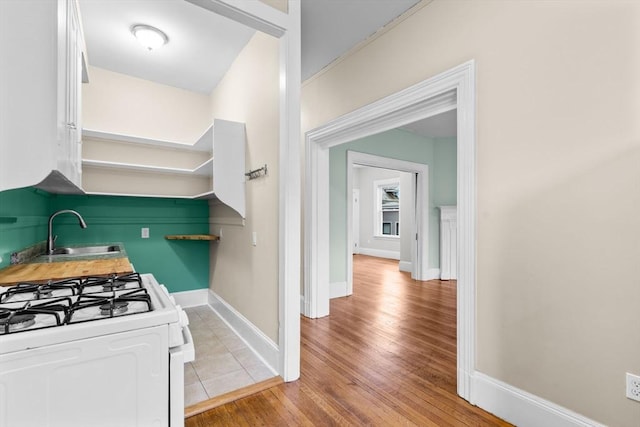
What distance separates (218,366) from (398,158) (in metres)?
3.92

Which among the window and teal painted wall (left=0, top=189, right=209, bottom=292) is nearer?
teal painted wall (left=0, top=189, right=209, bottom=292)

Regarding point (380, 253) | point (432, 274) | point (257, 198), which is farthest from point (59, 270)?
point (380, 253)

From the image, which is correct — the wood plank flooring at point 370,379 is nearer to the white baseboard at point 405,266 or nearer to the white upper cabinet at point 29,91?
the white upper cabinet at point 29,91

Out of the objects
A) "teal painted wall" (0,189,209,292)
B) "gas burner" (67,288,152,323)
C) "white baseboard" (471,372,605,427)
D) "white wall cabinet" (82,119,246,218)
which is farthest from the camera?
"teal painted wall" (0,189,209,292)

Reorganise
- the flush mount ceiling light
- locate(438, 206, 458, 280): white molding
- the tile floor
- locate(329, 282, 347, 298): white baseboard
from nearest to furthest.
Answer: the tile floor < the flush mount ceiling light < locate(329, 282, 347, 298): white baseboard < locate(438, 206, 458, 280): white molding

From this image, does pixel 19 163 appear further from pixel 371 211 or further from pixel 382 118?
pixel 371 211

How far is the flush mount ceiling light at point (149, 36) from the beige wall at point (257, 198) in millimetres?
684

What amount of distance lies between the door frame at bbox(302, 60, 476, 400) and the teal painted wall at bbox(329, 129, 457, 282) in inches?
29.8

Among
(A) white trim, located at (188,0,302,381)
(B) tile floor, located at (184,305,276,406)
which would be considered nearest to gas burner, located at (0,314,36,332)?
(B) tile floor, located at (184,305,276,406)

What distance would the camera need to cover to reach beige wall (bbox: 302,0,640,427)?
1.29 metres

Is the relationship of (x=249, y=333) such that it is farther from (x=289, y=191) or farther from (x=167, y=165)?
(x=167, y=165)

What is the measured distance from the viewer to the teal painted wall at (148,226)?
3.04 meters

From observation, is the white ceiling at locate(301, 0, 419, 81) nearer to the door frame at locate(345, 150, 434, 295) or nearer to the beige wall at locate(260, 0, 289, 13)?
the beige wall at locate(260, 0, 289, 13)

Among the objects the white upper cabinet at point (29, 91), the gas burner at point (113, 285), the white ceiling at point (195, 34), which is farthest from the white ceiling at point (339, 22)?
the gas burner at point (113, 285)
